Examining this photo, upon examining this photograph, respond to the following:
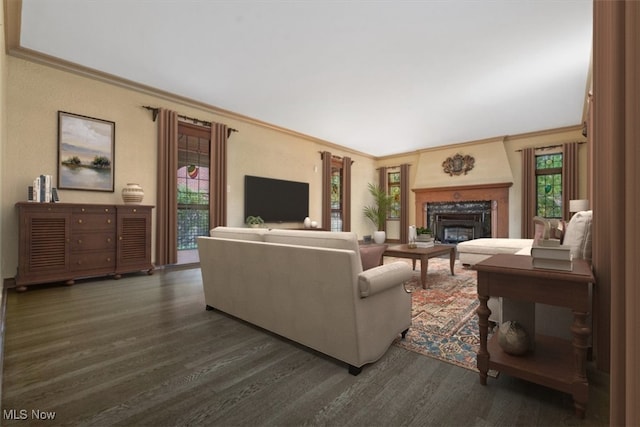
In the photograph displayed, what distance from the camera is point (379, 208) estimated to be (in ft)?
30.1

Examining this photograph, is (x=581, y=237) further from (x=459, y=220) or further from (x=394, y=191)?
(x=394, y=191)

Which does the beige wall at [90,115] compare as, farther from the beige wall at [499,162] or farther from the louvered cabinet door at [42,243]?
the beige wall at [499,162]

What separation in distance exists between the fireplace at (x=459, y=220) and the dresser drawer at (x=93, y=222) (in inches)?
286

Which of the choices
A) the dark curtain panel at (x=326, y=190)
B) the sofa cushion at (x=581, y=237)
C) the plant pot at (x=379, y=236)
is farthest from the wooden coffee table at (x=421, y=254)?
the plant pot at (x=379, y=236)

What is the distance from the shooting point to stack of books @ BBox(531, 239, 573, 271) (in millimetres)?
1468

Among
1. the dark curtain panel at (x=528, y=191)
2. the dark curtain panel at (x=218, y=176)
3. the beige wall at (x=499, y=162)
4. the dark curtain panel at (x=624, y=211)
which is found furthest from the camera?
the dark curtain panel at (x=528, y=191)

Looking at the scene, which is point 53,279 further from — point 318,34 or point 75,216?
point 318,34

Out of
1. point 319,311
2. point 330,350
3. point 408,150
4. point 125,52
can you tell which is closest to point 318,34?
point 125,52

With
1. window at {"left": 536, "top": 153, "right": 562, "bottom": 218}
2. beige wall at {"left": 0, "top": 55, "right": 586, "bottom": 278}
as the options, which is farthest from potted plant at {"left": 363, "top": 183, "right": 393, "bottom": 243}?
window at {"left": 536, "top": 153, "right": 562, "bottom": 218}

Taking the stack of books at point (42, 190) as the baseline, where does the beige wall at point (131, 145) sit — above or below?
above

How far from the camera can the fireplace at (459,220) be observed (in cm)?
754

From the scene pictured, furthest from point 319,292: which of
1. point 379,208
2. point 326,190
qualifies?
point 379,208

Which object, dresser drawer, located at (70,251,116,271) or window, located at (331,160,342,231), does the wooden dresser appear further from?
window, located at (331,160,342,231)

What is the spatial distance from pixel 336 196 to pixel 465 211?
342cm
